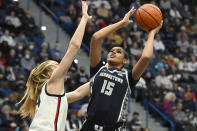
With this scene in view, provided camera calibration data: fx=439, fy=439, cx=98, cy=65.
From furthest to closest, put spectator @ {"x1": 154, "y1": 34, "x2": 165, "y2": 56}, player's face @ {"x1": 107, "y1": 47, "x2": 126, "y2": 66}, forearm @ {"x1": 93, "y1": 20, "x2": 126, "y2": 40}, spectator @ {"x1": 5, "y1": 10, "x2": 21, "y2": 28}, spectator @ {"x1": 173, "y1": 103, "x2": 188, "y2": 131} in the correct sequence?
spectator @ {"x1": 154, "y1": 34, "x2": 165, "y2": 56} < spectator @ {"x1": 5, "y1": 10, "x2": 21, "y2": 28} < spectator @ {"x1": 173, "y1": 103, "x2": 188, "y2": 131} < player's face @ {"x1": 107, "y1": 47, "x2": 126, "y2": 66} < forearm @ {"x1": 93, "y1": 20, "x2": 126, "y2": 40}

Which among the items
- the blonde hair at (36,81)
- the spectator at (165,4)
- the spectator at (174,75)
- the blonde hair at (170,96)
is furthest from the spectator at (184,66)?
the blonde hair at (36,81)

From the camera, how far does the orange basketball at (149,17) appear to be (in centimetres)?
522

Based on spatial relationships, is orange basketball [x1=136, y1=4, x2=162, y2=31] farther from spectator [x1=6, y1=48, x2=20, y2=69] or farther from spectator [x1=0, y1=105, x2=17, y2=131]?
spectator [x1=6, y1=48, x2=20, y2=69]

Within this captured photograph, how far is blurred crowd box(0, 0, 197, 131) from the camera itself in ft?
40.8

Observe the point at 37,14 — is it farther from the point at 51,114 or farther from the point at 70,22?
the point at 51,114

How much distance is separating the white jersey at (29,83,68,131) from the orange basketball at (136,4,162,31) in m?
1.42

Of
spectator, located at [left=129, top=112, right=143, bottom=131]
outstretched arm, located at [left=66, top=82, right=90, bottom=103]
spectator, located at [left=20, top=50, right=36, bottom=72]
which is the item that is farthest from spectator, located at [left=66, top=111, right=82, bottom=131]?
outstretched arm, located at [left=66, top=82, right=90, bottom=103]

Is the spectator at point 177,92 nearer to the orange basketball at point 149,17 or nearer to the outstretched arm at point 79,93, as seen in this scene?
the orange basketball at point 149,17

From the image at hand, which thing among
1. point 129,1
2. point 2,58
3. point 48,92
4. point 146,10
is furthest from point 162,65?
point 48,92

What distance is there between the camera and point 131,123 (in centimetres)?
1311

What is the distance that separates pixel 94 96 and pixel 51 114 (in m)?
0.73

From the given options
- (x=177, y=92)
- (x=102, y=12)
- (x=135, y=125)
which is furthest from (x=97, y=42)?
(x=102, y=12)

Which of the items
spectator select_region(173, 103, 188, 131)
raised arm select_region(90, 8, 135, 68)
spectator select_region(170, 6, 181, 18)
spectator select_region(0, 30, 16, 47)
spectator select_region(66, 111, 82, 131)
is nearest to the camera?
raised arm select_region(90, 8, 135, 68)

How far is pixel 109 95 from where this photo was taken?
504 cm
